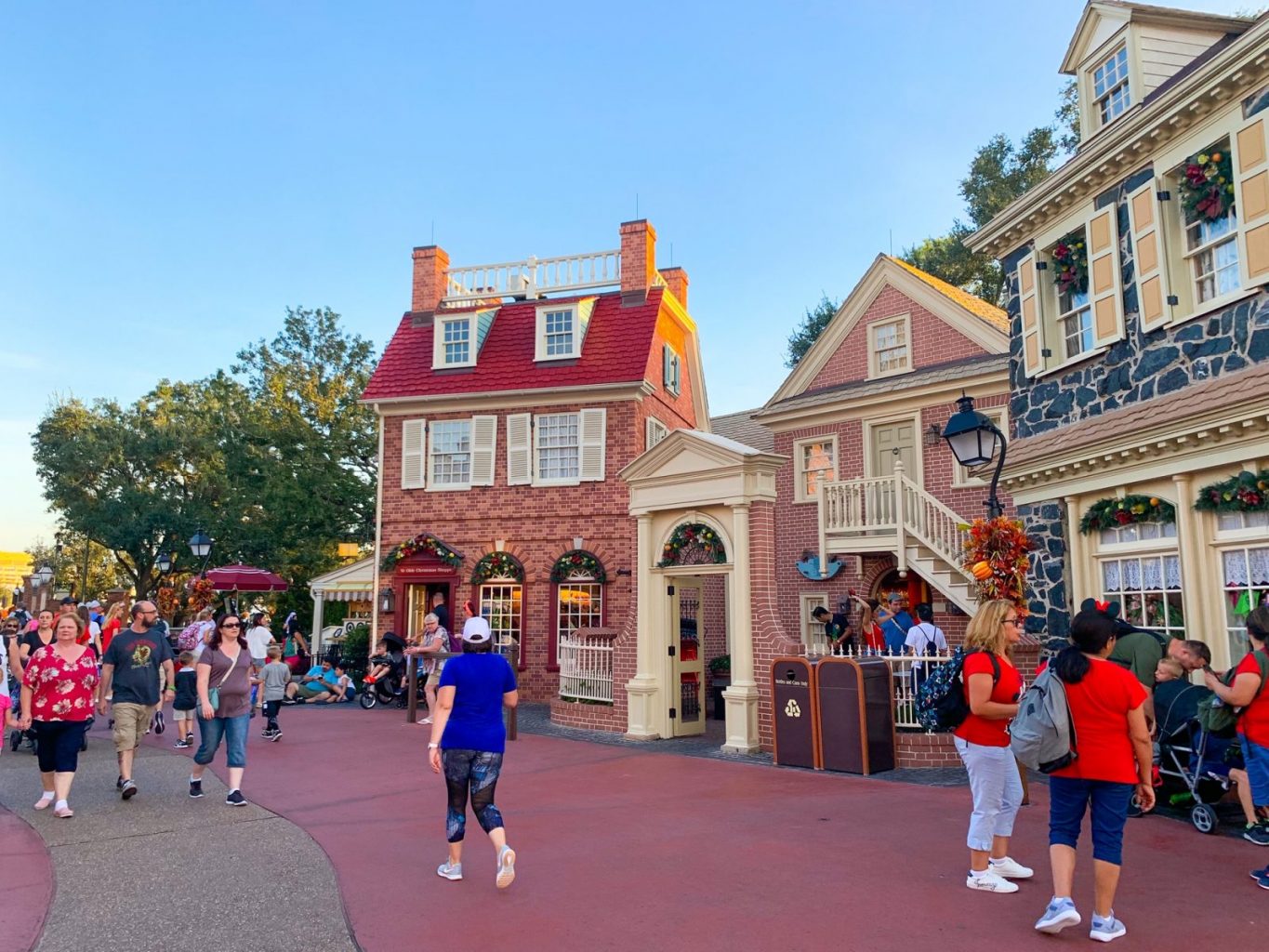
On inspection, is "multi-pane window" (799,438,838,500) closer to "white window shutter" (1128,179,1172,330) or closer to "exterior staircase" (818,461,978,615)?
"exterior staircase" (818,461,978,615)

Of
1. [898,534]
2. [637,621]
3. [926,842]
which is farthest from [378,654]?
[926,842]

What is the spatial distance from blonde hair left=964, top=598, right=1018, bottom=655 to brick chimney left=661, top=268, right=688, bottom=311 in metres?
19.0

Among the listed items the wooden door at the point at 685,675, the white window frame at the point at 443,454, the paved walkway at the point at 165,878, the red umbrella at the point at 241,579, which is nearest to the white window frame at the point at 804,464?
the wooden door at the point at 685,675

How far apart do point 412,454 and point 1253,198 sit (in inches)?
640

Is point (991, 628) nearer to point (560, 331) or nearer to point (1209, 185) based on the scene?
point (1209, 185)

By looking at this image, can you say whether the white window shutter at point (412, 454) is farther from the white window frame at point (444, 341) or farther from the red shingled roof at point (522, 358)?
the white window frame at point (444, 341)

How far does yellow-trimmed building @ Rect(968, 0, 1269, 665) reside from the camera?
8.82m

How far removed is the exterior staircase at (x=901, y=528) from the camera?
1459cm

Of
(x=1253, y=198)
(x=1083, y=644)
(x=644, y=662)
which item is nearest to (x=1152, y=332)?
(x=1253, y=198)

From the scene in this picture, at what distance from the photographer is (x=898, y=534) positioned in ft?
49.7

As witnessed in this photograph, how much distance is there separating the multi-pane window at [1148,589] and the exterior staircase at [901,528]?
3.08 m

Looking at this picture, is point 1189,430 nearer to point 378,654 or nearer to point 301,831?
point 301,831

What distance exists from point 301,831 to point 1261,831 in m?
7.07

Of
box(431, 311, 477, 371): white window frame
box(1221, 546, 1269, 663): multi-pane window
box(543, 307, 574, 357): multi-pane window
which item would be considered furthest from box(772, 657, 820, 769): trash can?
box(431, 311, 477, 371): white window frame
